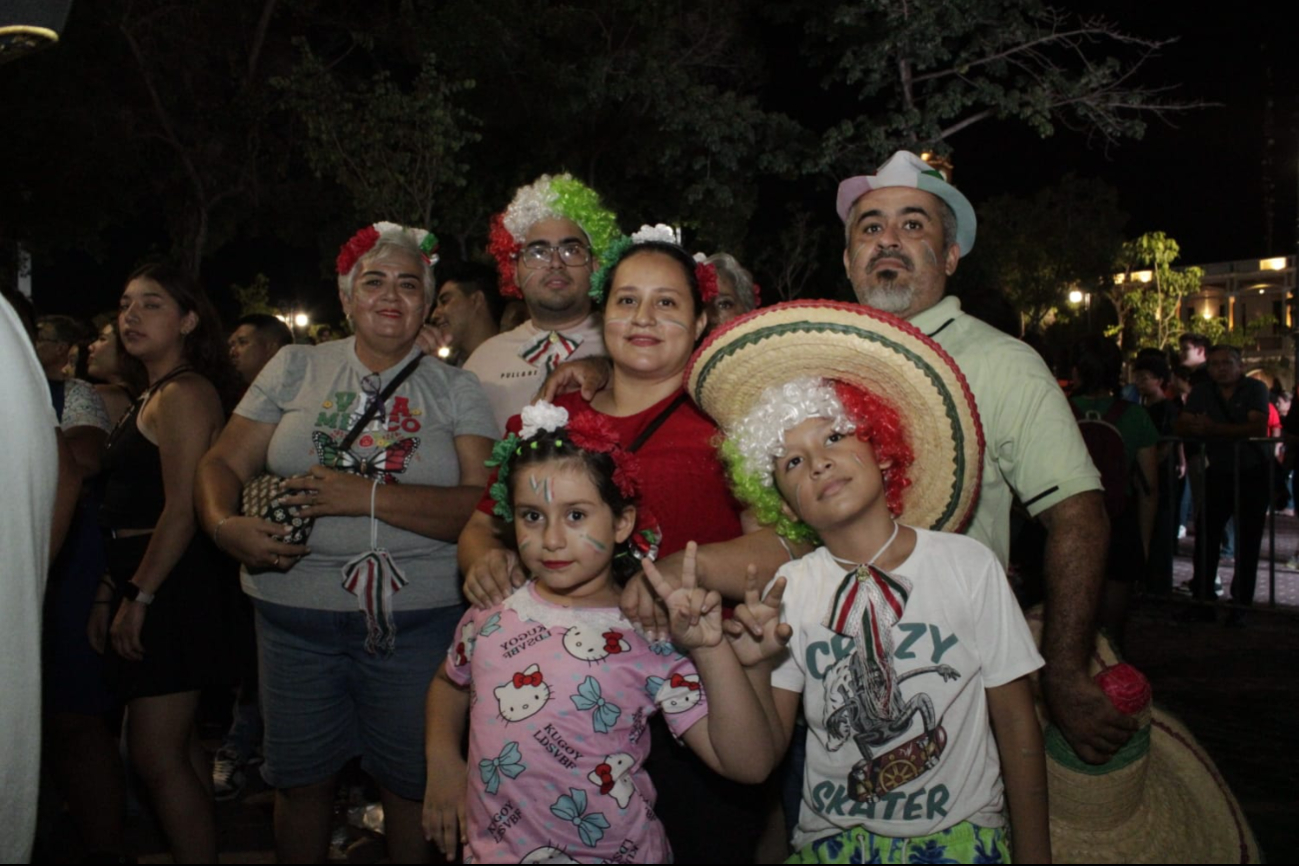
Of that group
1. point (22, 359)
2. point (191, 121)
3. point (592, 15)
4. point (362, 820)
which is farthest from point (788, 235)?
point (22, 359)

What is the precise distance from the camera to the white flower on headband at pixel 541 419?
2.73 meters

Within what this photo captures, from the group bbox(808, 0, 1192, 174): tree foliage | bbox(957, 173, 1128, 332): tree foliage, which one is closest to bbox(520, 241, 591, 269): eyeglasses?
bbox(808, 0, 1192, 174): tree foliage

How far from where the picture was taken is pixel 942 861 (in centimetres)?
237

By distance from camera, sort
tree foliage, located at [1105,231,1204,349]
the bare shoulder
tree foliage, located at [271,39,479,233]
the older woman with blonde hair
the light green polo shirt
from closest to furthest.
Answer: the light green polo shirt < the older woman with blonde hair < the bare shoulder < tree foliage, located at [271,39,479,233] < tree foliage, located at [1105,231,1204,349]

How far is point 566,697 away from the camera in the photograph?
2557 mm

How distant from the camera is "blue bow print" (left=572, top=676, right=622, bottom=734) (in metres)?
2.55

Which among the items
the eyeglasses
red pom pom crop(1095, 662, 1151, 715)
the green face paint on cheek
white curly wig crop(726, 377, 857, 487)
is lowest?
red pom pom crop(1095, 662, 1151, 715)

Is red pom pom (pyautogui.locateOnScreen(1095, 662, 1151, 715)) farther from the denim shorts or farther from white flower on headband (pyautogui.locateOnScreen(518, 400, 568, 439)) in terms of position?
the denim shorts

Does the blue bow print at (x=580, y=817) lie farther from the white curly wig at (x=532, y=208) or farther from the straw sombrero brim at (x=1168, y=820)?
the white curly wig at (x=532, y=208)

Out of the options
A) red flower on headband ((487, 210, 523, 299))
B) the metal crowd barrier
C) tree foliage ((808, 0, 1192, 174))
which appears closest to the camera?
red flower on headband ((487, 210, 523, 299))

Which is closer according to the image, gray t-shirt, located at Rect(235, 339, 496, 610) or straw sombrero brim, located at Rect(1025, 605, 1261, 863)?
straw sombrero brim, located at Rect(1025, 605, 1261, 863)

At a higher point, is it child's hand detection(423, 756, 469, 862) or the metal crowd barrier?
the metal crowd barrier

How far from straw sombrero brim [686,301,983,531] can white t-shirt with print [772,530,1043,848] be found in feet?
0.70

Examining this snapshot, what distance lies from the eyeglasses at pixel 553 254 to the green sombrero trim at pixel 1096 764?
8.04ft
